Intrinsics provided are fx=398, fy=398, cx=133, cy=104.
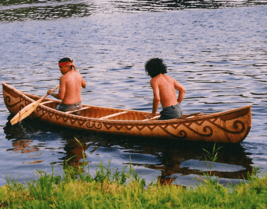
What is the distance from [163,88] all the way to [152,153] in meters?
1.37

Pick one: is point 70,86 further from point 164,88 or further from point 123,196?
point 123,196

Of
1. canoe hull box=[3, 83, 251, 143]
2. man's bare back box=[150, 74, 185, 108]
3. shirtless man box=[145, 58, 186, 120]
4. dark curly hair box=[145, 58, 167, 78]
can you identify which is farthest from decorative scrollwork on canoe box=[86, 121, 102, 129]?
dark curly hair box=[145, 58, 167, 78]

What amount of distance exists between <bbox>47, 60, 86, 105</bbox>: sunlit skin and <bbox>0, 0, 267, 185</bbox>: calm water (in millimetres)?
972

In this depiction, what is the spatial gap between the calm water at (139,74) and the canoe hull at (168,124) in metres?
0.23

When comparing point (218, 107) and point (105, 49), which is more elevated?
point (105, 49)

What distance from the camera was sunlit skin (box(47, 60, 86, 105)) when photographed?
32.2 feet

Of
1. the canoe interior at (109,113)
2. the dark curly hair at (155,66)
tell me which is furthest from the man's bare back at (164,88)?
the canoe interior at (109,113)

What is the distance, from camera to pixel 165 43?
2594 cm

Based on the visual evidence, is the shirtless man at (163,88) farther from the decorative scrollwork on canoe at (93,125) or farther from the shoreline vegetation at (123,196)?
the shoreline vegetation at (123,196)

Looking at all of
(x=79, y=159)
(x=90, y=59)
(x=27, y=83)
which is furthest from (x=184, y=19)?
(x=79, y=159)

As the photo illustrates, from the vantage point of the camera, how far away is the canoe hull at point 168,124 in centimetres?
768

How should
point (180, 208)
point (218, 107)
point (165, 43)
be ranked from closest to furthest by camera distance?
1. point (180, 208)
2. point (218, 107)
3. point (165, 43)

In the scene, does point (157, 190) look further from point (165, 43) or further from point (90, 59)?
point (165, 43)

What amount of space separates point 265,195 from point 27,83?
1312cm
